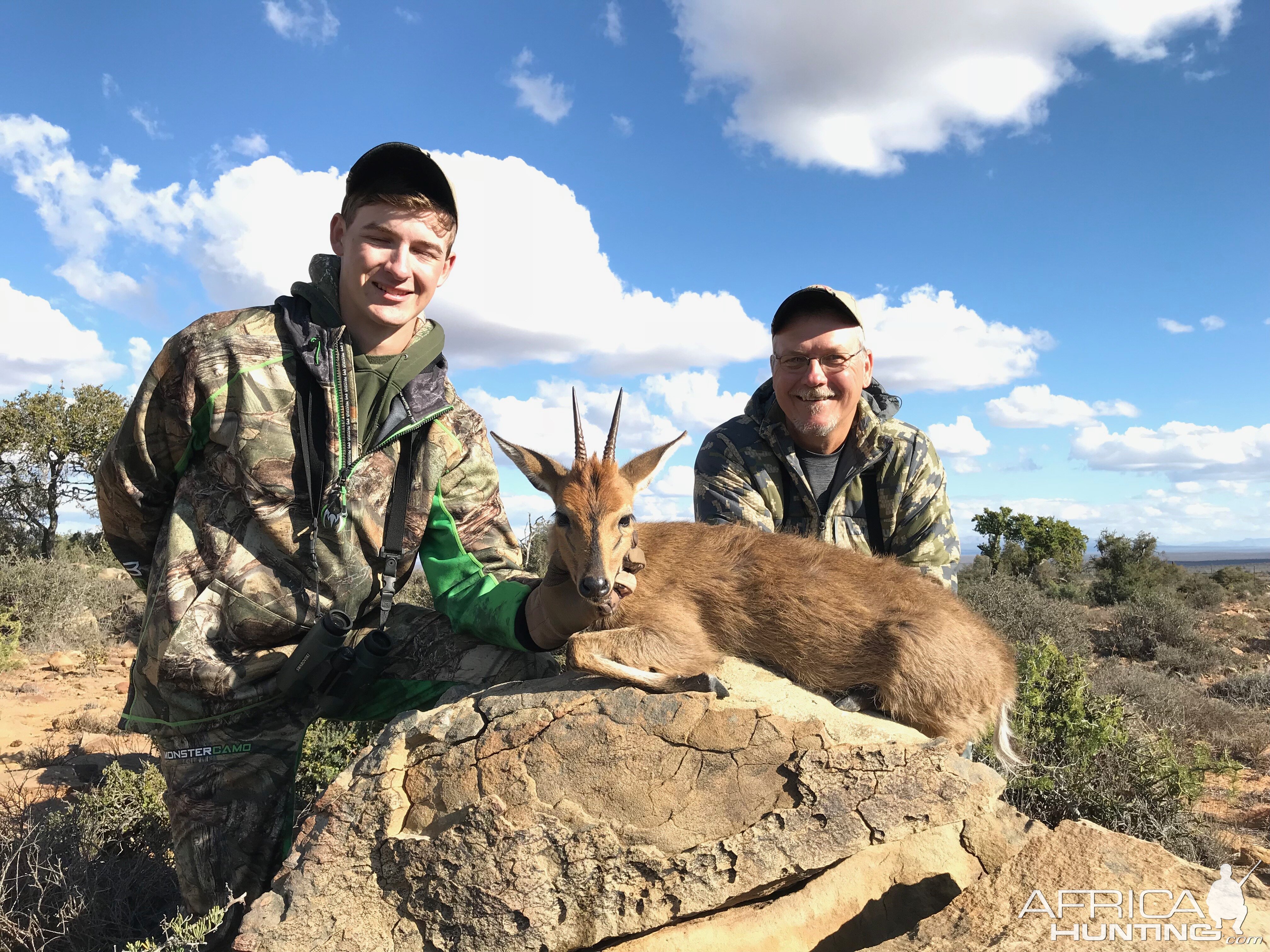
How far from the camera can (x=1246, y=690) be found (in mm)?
13836

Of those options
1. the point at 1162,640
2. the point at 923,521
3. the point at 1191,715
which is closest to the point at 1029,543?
the point at 1162,640

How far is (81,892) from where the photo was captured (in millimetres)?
5574

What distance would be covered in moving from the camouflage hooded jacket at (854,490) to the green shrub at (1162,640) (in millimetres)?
11853

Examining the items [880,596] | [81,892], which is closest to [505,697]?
[880,596]

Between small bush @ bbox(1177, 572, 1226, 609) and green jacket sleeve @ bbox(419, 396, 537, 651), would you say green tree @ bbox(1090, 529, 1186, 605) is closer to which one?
small bush @ bbox(1177, 572, 1226, 609)

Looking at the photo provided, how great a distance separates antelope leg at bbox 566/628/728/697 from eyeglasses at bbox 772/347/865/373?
8.82 ft

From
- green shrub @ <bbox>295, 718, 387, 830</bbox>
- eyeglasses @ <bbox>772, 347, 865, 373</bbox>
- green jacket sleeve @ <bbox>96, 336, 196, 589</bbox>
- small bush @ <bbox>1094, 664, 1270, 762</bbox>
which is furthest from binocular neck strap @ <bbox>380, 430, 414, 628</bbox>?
small bush @ <bbox>1094, 664, 1270, 762</bbox>

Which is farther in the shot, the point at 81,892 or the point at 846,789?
the point at 81,892

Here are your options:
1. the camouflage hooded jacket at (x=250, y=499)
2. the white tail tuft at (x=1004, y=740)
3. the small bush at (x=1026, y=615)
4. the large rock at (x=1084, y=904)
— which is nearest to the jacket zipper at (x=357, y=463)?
the camouflage hooded jacket at (x=250, y=499)

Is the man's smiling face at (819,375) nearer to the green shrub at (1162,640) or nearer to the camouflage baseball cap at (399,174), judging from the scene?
the camouflage baseball cap at (399,174)

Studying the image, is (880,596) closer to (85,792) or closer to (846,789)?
(846,789)

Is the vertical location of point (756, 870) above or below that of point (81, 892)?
above

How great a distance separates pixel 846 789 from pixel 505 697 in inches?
67.5

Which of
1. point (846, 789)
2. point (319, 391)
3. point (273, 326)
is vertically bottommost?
point (846, 789)
